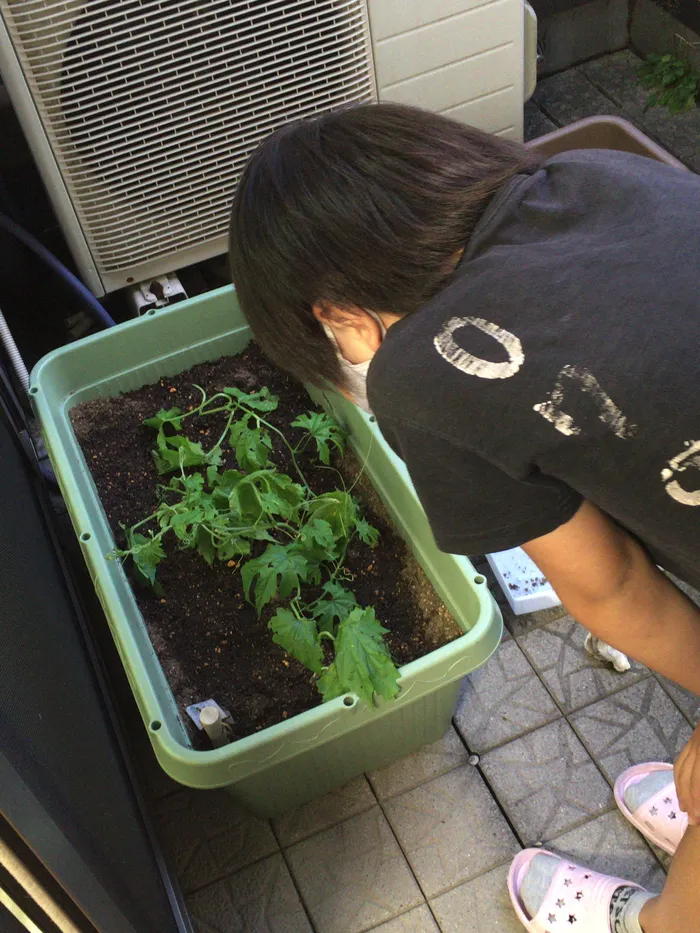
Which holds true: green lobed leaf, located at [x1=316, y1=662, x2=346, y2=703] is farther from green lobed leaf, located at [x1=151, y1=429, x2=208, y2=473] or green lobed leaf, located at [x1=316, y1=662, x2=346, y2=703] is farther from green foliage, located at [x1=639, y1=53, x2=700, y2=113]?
green foliage, located at [x1=639, y1=53, x2=700, y2=113]

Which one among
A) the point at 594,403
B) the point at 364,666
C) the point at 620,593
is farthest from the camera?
Result: the point at 364,666

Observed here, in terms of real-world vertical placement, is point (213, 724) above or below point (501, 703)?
above

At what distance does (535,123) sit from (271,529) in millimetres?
1205

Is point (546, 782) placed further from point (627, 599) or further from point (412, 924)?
point (627, 599)

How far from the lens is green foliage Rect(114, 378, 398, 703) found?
44.6 inches

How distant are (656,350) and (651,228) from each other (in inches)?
4.4

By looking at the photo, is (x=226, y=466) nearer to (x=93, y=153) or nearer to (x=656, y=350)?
(x=93, y=153)

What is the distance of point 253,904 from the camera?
1191 millimetres

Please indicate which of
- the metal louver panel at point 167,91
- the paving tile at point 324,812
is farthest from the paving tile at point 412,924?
the metal louver panel at point 167,91

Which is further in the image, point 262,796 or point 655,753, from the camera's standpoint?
point 655,753

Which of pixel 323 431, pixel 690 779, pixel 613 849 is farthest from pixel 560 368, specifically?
pixel 613 849

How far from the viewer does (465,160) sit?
761mm

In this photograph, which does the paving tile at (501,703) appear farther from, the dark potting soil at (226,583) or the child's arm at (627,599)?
the child's arm at (627,599)

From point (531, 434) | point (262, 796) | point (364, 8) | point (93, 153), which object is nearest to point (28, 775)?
point (531, 434)
